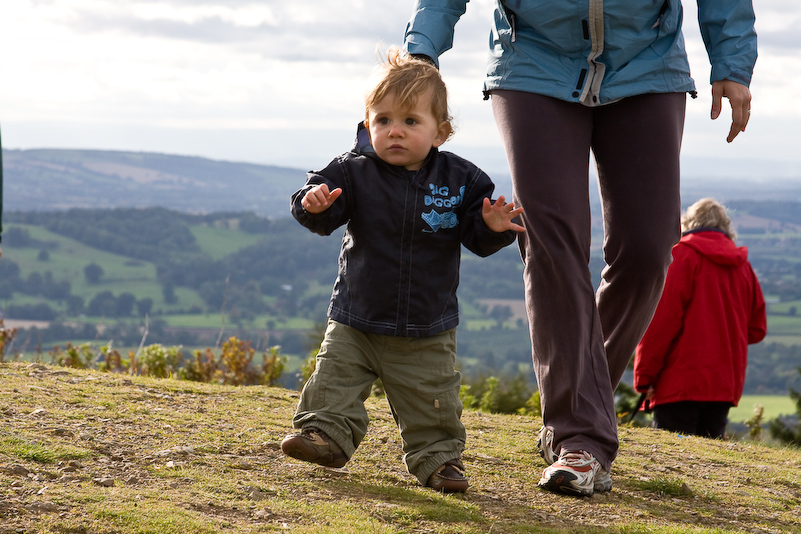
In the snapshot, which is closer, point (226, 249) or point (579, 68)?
point (579, 68)

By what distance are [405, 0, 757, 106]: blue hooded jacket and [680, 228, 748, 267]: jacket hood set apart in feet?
10.1

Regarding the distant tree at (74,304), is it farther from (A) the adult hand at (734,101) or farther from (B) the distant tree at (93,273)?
(A) the adult hand at (734,101)

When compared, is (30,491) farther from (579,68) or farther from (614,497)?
(579,68)

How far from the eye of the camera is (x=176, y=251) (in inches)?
3113

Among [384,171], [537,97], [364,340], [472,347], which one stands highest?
[537,97]

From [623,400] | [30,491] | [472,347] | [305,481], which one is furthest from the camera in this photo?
[472,347]

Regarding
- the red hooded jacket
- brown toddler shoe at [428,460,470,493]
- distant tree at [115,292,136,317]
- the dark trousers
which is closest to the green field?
the dark trousers

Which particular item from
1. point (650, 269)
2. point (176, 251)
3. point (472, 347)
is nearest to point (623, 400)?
point (650, 269)

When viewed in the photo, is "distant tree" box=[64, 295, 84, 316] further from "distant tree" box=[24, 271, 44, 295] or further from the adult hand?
the adult hand

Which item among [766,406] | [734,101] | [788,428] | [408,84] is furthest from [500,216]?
[766,406]

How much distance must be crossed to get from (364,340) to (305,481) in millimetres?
550

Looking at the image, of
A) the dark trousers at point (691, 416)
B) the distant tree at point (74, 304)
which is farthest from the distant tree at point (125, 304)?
the dark trousers at point (691, 416)

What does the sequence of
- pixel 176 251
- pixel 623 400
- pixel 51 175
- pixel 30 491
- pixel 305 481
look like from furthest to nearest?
pixel 51 175, pixel 176 251, pixel 623 400, pixel 305 481, pixel 30 491

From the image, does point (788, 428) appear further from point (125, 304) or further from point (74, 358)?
point (125, 304)
